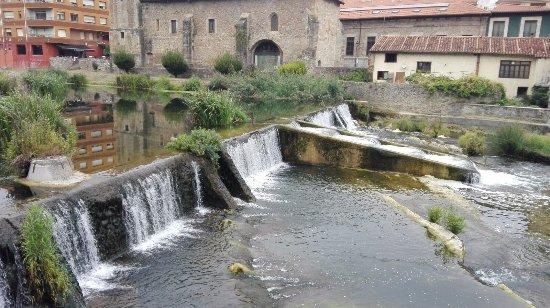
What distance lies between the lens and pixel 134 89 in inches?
1425

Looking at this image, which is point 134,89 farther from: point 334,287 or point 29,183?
point 334,287

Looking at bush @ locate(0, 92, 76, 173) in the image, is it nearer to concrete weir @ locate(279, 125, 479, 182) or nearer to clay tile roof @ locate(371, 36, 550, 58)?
concrete weir @ locate(279, 125, 479, 182)

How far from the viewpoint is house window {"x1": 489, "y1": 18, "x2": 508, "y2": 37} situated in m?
35.3

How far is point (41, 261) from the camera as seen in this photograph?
6.74 metres

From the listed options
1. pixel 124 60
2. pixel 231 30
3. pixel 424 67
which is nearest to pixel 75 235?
pixel 424 67

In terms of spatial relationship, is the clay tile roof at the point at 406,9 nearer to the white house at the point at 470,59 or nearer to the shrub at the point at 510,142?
the white house at the point at 470,59

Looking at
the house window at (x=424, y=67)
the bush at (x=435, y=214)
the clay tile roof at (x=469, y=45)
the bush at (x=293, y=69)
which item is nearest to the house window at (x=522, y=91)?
the clay tile roof at (x=469, y=45)

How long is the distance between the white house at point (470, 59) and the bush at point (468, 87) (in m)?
1.55

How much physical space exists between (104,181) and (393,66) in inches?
973

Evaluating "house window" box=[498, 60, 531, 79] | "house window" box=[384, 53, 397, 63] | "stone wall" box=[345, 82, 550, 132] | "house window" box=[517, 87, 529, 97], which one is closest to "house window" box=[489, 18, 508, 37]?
"house window" box=[498, 60, 531, 79]

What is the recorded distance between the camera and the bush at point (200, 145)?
1284 cm

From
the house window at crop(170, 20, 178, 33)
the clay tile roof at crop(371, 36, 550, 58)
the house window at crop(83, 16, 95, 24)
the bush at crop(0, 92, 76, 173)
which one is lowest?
the bush at crop(0, 92, 76, 173)

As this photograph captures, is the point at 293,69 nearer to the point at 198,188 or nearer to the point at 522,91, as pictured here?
the point at 522,91

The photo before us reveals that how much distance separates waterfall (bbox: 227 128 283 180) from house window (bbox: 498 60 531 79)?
55.4 feet
